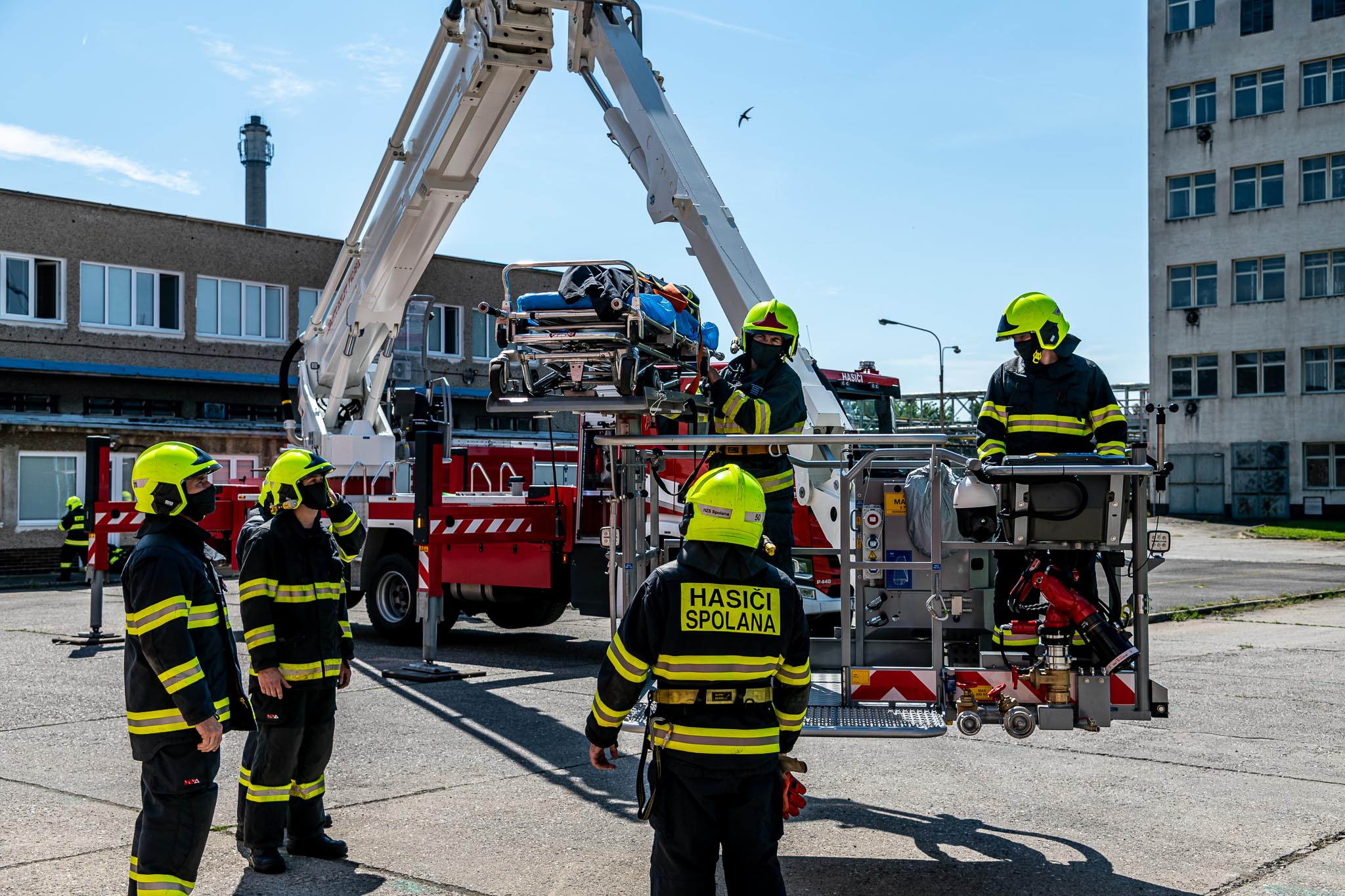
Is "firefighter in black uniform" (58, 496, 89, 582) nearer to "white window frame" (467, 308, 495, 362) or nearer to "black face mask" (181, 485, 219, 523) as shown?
"white window frame" (467, 308, 495, 362)

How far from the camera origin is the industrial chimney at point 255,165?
1848 inches

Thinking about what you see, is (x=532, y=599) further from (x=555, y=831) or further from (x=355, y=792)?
(x=555, y=831)

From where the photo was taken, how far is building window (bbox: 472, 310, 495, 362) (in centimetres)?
3519

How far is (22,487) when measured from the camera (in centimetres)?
2498

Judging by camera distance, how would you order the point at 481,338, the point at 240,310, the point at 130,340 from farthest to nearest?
the point at 481,338, the point at 240,310, the point at 130,340

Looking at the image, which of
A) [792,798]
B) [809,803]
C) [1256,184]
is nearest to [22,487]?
[809,803]

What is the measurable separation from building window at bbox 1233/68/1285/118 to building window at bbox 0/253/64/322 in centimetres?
3931

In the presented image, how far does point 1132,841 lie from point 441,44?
28.7 feet

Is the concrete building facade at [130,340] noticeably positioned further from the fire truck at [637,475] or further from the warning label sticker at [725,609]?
the warning label sticker at [725,609]

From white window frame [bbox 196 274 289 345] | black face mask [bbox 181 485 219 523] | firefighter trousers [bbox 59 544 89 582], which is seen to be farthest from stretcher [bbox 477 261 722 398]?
white window frame [bbox 196 274 289 345]

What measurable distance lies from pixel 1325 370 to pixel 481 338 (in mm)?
29349

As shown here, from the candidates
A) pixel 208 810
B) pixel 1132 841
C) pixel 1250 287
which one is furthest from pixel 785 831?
pixel 1250 287

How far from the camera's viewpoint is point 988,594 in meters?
7.35

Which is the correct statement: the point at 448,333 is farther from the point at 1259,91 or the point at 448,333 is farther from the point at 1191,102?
the point at 1259,91
